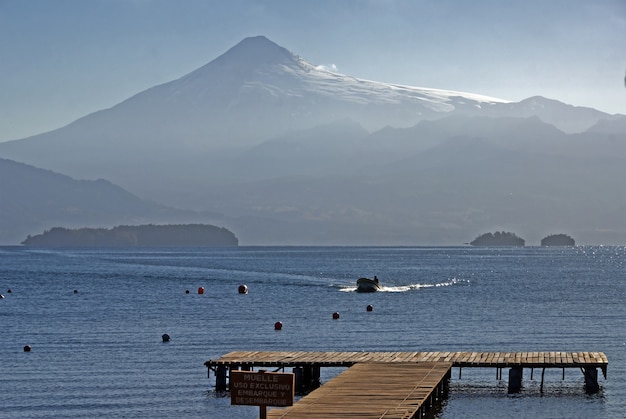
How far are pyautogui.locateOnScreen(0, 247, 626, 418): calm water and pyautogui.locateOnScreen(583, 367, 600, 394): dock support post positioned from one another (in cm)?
57

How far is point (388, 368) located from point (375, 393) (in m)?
7.92

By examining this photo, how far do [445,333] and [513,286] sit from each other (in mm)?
79546

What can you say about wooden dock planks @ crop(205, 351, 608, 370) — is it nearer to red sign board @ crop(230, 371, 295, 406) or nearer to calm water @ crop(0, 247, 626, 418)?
calm water @ crop(0, 247, 626, 418)

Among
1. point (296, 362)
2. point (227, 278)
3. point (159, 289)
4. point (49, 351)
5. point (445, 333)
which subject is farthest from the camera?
point (227, 278)

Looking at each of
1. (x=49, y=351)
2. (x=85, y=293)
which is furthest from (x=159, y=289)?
(x=49, y=351)

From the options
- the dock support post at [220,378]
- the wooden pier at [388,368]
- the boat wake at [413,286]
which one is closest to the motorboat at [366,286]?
the boat wake at [413,286]

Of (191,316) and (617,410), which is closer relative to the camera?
(617,410)

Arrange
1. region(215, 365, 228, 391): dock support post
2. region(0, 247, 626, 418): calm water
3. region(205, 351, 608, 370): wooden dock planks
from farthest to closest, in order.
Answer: region(205, 351, 608, 370): wooden dock planks
region(215, 365, 228, 391): dock support post
region(0, 247, 626, 418): calm water

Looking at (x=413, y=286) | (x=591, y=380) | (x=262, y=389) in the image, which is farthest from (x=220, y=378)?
(x=413, y=286)

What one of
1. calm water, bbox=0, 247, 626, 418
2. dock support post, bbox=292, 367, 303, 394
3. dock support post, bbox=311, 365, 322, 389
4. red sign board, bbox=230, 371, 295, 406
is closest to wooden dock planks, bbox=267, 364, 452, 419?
calm water, bbox=0, 247, 626, 418

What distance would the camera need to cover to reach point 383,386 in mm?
47500

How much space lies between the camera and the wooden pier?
149ft

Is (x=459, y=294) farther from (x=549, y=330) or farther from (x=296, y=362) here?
(x=296, y=362)

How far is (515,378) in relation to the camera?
54.6 m
